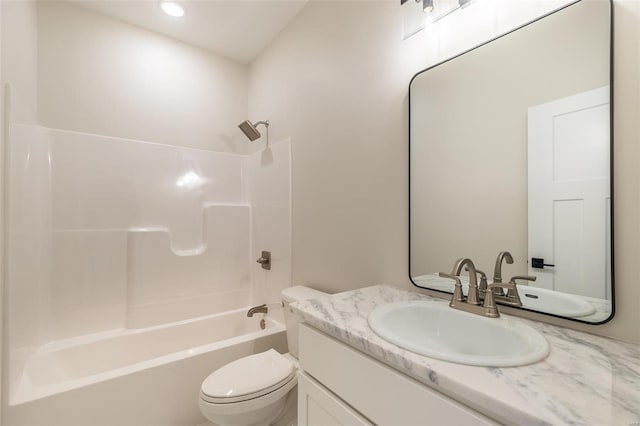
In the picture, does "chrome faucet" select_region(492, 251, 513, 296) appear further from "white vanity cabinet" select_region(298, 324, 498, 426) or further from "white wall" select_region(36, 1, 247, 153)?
"white wall" select_region(36, 1, 247, 153)

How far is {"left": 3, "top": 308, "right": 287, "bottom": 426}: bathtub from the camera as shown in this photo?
1.26 meters

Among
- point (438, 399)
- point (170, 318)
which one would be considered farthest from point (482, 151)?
point (170, 318)

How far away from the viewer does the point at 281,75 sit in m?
2.14

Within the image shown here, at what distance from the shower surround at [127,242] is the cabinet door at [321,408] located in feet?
2.83

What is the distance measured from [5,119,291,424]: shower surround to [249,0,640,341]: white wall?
13.0 inches

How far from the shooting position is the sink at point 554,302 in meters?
0.78

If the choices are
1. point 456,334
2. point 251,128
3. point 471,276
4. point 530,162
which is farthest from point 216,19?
point 456,334

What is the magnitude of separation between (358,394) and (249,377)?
0.74 metres

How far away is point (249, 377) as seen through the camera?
4.24ft

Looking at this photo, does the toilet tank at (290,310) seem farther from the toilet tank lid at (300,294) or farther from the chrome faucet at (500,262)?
the chrome faucet at (500,262)

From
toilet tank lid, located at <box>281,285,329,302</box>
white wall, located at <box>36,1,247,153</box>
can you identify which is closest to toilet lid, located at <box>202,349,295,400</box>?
toilet tank lid, located at <box>281,285,329,302</box>

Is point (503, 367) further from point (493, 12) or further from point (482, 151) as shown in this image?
point (493, 12)

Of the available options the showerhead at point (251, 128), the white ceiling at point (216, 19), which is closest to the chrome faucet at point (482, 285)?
the showerhead at point (251, 128)

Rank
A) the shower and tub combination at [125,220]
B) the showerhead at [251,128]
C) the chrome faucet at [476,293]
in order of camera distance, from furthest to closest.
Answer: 1. the showerhead at [251,128]
2. the shower and tub combination at [125,220]
3. the chrome faucet at [476,293]
